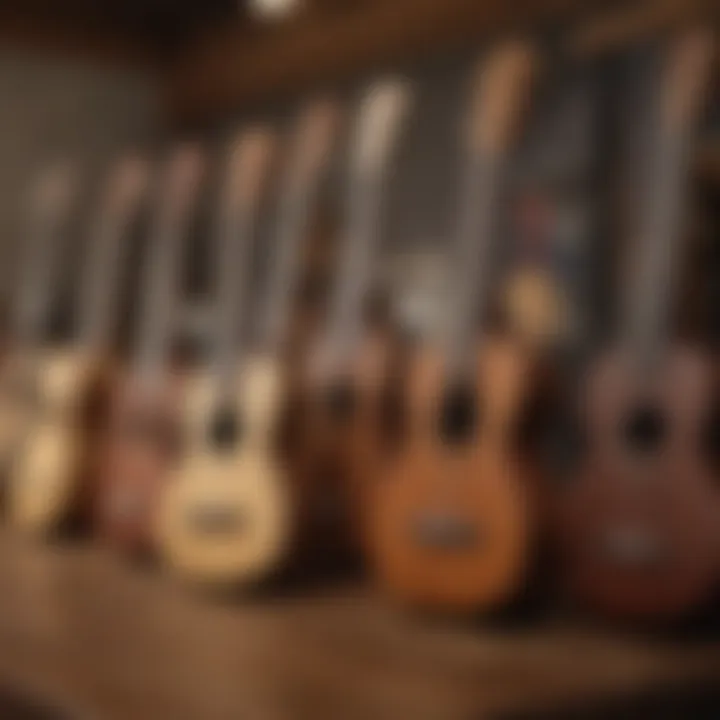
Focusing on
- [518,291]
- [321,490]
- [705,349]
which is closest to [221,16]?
[518,291]

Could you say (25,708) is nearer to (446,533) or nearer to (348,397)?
(446,533)

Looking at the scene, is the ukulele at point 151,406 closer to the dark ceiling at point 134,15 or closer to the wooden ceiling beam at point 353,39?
the wooden ceiling beam at point 353,39

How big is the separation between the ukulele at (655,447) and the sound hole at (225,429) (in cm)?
42

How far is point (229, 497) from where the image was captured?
1467mm

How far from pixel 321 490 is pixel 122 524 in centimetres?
30

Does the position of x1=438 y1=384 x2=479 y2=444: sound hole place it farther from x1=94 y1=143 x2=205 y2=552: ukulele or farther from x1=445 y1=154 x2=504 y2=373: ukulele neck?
x1=94 y1=143 x2=205 y2=552: ukulele

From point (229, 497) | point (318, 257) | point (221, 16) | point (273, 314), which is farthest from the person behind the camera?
point (221, 16)

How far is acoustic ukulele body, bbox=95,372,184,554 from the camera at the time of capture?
5.49 feet

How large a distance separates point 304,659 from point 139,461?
0.55 metres

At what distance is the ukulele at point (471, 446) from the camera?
1266mm

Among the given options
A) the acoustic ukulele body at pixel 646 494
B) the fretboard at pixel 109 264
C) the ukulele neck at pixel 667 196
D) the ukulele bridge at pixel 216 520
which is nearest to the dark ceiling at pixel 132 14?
the fretboard at pixel 109 264

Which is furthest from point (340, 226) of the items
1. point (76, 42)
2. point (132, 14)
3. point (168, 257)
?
point (76, 42)

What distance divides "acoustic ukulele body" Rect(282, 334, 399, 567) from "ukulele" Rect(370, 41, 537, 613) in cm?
3

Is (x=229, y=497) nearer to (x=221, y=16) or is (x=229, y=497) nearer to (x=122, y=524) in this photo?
(x=122, y=524)
